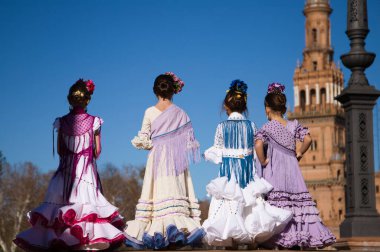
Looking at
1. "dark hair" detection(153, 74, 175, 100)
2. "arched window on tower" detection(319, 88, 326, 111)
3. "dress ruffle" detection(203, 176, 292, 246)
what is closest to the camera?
"dress ruffle" detection(203, 176, 292, 246)

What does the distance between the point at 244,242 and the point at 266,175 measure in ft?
4.40

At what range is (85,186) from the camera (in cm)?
1171

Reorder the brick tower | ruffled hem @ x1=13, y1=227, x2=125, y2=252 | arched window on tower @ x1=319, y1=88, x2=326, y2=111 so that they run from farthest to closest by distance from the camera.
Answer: arched window on tower @ x1=319, y1=88, x2=326, y2=111
the brick tower
ruffled hem @ x1=13, y1=227, x2=125, y2=252

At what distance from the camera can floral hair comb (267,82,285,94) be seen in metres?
13.4

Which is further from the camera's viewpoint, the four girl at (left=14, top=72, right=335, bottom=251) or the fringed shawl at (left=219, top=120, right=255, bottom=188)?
the fringed shawl at (left=219, top=120, right=255, bottom=188)

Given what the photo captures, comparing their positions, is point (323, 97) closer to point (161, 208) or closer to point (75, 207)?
point (161, 208)

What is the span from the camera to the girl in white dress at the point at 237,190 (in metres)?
12.1

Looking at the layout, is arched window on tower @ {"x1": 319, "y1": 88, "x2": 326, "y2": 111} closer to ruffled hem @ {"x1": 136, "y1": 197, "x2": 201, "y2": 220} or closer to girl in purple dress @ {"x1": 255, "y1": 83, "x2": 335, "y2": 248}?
girl in purple dress @ {"x1": 255, "y1": 83, "x2": 335, "y2": 248}

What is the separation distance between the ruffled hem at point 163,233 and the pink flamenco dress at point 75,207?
668mm

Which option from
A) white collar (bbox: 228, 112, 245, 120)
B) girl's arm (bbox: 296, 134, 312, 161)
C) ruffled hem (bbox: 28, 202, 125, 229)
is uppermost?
white collar (bbox: 228, 112, 245, 120)

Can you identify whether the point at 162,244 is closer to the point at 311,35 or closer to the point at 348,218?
the point at 348,218

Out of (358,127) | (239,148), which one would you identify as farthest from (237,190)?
(358,127)

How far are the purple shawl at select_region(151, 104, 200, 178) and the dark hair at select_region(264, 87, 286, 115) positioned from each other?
1.34 meters

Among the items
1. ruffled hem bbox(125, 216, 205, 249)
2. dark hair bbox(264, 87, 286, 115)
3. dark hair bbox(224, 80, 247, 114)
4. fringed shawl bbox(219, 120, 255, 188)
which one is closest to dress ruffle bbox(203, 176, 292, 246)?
fringed shawl bbox(219, 120, 255, 188)
